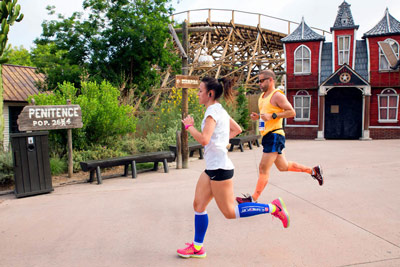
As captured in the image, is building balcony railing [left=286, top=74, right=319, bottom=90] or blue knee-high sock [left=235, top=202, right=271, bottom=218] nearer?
blue knee-high sock [left=235, top=202, right=271, bottom=218]

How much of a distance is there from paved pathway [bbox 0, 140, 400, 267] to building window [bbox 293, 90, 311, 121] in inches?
494

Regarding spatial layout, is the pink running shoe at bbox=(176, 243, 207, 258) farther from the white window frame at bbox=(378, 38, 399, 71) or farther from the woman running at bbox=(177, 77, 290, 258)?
the white window frame at bbox=(378, 38, 399, 71)

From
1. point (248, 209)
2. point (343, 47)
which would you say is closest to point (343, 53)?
point (343, 47)

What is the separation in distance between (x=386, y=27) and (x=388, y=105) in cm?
431

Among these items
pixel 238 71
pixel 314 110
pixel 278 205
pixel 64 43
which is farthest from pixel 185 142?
pixel 238 71

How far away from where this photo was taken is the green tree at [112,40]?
42.7ft

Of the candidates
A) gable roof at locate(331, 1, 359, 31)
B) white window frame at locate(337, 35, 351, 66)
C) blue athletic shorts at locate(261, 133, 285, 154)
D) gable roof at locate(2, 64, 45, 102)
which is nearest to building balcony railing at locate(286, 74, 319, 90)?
white window frame at locate(337, 35, 351, 66)

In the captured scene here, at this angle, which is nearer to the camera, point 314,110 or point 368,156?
point 368,156

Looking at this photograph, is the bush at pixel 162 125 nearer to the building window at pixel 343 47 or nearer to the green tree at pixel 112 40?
the green tree at pixel 112 40

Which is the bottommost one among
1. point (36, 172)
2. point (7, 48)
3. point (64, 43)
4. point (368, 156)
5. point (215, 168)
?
point (368, 156)

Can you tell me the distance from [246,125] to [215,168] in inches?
495

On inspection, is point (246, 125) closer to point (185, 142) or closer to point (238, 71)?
point (185, 142)

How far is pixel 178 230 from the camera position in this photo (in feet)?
14.1

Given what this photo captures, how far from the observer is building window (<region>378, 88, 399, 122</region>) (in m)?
18.2
